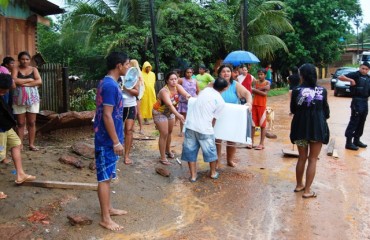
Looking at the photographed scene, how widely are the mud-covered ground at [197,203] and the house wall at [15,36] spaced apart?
297 cm

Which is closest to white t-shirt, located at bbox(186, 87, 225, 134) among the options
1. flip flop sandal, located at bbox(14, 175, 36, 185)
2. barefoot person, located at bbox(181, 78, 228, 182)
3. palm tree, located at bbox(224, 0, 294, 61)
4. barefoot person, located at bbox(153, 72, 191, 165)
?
barefoot person, located at bbox(181, 78, 228, 182)

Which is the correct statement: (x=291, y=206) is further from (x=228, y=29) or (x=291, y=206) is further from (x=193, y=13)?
(x=228, y=29)

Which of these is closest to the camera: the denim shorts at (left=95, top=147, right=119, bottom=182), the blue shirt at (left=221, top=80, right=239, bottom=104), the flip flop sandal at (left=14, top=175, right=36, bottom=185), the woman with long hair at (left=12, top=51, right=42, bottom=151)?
the denim shorts at (left=95, top=147, right=119, bottom=182)

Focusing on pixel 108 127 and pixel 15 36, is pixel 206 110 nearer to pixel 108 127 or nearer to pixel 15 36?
pixel 108 127

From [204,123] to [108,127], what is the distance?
2.03 m

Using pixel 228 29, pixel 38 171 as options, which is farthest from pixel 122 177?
pixel 228 29

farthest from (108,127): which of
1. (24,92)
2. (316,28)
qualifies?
(316,28)

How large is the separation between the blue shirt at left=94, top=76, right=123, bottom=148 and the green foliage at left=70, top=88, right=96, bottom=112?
6.14 metres

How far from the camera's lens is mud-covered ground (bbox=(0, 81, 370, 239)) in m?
4.25

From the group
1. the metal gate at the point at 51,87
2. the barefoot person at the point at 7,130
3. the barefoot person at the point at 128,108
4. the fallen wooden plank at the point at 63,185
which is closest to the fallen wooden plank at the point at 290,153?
the barefoot person at the point at 128,108

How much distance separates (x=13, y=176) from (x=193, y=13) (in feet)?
44.0

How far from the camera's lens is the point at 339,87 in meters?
21.0

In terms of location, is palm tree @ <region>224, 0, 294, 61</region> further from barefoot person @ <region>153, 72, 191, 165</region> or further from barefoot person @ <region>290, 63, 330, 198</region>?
barefoot person @ <region>290, 63, 330, 198</region>

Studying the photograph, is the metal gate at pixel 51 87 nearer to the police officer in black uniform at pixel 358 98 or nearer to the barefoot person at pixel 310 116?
the barefoot person at pixel 310 116
